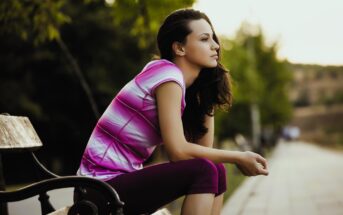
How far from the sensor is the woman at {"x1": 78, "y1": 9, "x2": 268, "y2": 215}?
2.49 metres

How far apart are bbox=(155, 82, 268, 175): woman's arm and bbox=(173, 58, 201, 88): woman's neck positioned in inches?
12.2

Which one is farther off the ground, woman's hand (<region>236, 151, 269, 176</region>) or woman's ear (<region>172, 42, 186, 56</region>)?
woman's ear (<region>172, 42, 186, 56</region>)

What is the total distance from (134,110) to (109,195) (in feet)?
2.00

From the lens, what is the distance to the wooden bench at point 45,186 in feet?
7.48

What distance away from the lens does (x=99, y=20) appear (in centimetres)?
2634

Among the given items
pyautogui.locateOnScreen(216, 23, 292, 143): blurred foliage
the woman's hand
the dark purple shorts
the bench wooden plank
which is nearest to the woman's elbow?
the dark purple shorts

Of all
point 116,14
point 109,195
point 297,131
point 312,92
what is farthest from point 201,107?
point 312,92

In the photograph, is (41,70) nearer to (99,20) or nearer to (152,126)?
(99,20)

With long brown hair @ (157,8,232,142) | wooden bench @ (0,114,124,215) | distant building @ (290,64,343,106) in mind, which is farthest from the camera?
distant building @ (290,64,343,106)

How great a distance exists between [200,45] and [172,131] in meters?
0.57

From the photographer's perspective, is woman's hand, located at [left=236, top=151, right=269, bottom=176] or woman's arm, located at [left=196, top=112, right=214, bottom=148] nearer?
woman's hand, located at [left=236, top=151, right=269, bottom=176]

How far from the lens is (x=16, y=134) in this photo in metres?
2.84

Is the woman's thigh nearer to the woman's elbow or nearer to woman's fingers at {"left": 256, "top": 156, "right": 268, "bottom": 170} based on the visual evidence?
the woman's elbow

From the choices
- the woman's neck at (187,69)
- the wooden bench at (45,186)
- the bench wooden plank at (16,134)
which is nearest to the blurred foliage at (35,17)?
the bench wooden plank at (16,134)
